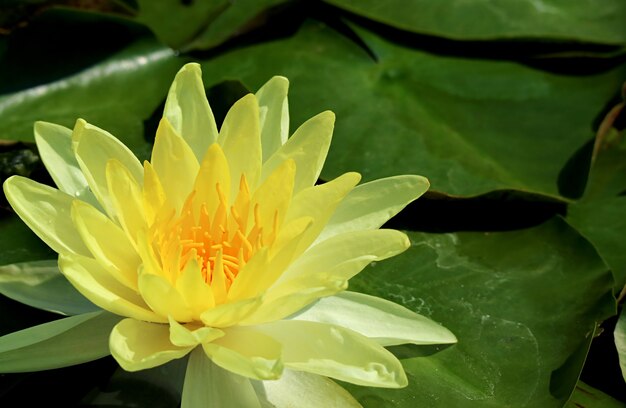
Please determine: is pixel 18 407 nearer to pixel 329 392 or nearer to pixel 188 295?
pixel 188 295

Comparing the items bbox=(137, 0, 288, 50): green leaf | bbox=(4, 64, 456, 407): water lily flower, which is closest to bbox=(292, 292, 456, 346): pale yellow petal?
bbox=(4, 64, 456, 407): water lily flower

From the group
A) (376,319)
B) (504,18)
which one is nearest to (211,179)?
(376,319)

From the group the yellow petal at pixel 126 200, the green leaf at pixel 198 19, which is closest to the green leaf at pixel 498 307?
the yellow petal at pixel 126 200

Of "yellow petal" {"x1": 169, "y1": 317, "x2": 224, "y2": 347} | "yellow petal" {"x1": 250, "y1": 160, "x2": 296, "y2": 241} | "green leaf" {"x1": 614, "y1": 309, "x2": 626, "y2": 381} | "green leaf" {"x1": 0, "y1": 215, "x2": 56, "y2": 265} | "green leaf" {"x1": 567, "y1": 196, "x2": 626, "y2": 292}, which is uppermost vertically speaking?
"yellow petal" {"x1": 250, "y1": 160, "x2": 296, "y2": 241}

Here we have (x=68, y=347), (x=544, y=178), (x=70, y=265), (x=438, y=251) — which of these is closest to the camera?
(x=70, y=265)

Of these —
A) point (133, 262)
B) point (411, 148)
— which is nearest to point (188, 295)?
point (133, 262)

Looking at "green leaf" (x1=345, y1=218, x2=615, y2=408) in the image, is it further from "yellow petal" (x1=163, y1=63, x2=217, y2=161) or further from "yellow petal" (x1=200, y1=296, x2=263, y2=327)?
"yellow petal" (x1=163, y1=63, x2=217, y2=161)

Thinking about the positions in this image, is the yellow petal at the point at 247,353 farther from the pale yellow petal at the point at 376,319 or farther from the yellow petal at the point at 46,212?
the yellow petal at the point at 46,212
